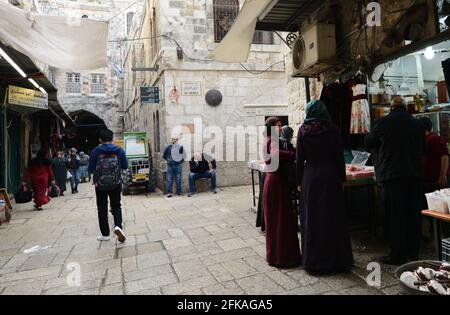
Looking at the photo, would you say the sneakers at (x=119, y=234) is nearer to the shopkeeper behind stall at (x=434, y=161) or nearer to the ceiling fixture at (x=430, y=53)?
the shopkeeper behind stall at (x=434, y=161)

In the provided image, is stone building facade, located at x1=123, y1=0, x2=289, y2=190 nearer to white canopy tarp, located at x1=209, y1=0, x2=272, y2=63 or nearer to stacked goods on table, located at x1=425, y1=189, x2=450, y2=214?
white canopy tarp, located at x1=209, y1=0, x2=272, y2=63

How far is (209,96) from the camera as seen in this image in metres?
10.4

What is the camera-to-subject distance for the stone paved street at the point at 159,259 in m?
3.12

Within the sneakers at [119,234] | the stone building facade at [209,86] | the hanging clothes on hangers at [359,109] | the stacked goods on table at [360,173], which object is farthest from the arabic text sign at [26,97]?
the stacked goods on table at [360,173]

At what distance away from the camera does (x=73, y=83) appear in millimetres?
22828

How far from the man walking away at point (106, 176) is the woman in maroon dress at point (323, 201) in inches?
112

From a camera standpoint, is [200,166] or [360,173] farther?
[200,166]

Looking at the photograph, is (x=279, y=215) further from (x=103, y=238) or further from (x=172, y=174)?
(x=172, y=174)

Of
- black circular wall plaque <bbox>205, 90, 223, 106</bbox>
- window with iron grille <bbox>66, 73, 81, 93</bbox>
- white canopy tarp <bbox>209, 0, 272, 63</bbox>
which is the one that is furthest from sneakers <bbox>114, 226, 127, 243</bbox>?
window with iron grille <bbox>66, 73, 81, 93</bbox>

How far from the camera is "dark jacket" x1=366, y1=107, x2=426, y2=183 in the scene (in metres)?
3.26

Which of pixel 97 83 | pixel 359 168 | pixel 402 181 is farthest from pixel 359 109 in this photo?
pixel 97 83

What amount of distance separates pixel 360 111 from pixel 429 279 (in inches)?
96.7

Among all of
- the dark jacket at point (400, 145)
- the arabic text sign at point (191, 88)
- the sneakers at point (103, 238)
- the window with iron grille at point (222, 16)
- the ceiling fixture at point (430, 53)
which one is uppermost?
the window with iron grille at point (222, 16)

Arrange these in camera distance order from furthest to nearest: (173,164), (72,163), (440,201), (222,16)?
(72,163)
(222,16)
(173,164)
(440,201)
